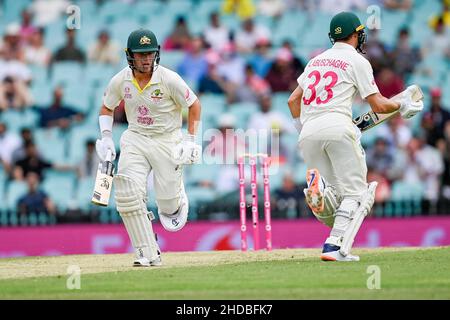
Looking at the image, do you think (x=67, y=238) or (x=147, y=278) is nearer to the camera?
(x=147, y=278)

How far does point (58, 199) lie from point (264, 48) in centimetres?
443

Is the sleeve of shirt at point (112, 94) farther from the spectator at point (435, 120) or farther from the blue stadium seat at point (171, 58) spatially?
the blue stadium seat at point (171, 58)

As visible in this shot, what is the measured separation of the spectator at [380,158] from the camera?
57.2ft

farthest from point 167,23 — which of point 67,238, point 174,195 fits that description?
point 174,195

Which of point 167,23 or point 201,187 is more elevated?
point 167,23

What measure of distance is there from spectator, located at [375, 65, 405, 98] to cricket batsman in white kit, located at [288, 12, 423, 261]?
28.1ft

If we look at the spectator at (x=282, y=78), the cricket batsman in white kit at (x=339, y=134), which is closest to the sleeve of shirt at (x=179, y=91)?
the cricket batsman in white kit at (x=339, y=134)

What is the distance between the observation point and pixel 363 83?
10484 millimetres

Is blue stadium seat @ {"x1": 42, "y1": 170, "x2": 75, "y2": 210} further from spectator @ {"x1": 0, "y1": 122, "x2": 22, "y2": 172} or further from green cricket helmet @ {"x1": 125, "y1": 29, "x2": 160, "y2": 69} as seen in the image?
green cricket helmet @ {"x1": 125, "y1": 29, "x2": 160, "y2": 69}

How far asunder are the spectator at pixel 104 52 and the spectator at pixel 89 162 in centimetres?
250

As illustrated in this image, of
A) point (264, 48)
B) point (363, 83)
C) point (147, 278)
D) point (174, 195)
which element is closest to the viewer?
point (147, 278)

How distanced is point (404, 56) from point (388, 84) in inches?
41.2
